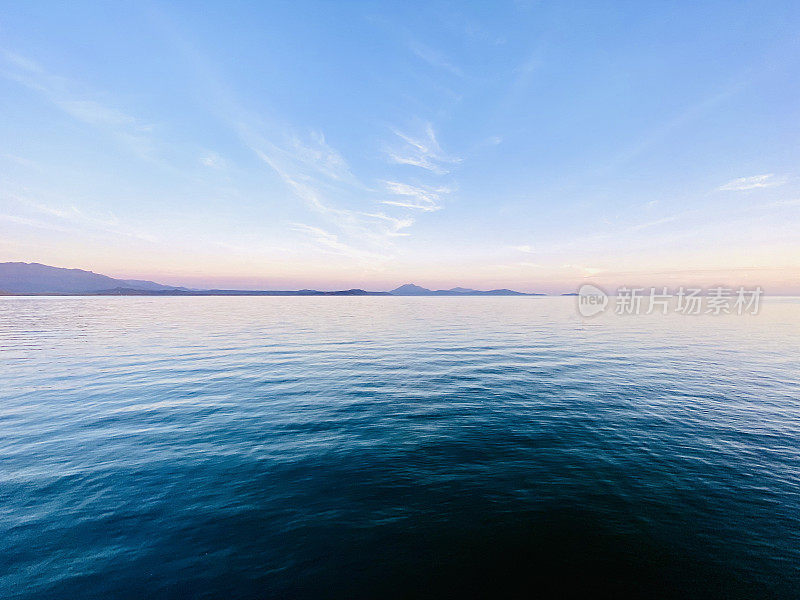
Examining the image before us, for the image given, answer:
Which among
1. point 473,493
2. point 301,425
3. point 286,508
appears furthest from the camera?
point 301,425

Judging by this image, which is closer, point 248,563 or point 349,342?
point 248,563

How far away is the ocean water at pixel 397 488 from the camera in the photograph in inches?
376

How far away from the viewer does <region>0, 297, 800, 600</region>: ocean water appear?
9562 millimetres

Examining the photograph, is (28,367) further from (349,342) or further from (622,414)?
(622,414)

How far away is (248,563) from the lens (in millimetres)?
9898

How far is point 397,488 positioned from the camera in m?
13.6

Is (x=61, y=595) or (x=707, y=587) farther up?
(x=707, y=587)

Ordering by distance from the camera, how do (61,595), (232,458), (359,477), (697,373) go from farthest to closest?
(697,373) → (232,458) → (359,477) → (61,595)

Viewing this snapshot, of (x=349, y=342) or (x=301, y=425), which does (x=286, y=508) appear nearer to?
(x=301, y=425)

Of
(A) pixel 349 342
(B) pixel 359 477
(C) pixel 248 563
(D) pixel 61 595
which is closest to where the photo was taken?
(D) pixel 61 595

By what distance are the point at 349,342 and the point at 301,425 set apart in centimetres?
3365

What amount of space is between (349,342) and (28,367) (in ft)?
123

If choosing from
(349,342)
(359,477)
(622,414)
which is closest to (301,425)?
(359,477)

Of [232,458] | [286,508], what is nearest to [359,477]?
[286,508]
